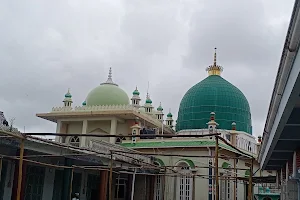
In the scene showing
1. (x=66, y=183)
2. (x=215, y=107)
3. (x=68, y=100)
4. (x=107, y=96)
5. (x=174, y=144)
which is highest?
(x=107, y=96)

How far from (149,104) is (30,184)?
1658 cm

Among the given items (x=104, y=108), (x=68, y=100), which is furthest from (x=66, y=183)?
(x=68, y=100)

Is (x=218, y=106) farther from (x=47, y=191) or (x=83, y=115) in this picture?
(x=47, y=191)

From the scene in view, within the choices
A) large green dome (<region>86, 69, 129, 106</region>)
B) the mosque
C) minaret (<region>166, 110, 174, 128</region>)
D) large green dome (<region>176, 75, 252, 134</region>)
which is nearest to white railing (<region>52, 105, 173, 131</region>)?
the mosque

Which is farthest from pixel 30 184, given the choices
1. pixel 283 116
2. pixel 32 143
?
pixel 283 116

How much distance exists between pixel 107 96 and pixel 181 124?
5553 millimetres

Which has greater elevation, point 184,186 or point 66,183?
point 184,186

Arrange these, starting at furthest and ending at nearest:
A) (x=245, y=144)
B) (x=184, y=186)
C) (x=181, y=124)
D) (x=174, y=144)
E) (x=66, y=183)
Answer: (x=181, y=124) → (x=245, y=144) → (x=174, y=144) → (x=184, y=186) → (x=66, y=183)

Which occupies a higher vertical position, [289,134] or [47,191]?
[289,134]

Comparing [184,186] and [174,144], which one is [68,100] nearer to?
[174,144]

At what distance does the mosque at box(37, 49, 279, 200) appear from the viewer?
25.4m

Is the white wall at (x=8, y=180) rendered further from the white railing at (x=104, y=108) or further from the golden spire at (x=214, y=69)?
the golden spire at (x=214, y=69)

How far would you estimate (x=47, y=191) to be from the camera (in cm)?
2088

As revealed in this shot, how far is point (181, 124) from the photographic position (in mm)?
30953
